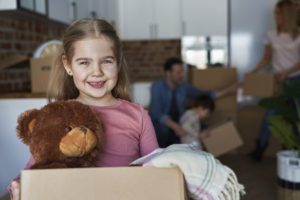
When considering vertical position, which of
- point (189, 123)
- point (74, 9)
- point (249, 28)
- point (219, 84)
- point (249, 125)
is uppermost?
point (74, 9)

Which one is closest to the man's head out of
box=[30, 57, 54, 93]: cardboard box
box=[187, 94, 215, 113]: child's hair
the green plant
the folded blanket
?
box=[187, 94, 215, 113]: child's hair

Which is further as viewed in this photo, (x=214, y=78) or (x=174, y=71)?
(x=214, y=78)

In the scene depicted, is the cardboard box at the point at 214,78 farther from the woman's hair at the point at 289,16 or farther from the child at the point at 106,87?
the child at the point at 106,87

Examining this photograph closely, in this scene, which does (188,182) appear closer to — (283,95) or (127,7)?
(283,95)

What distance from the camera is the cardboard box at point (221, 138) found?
10.2 feet

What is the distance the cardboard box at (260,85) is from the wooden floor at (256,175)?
64 centimetres

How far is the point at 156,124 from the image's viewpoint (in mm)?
3150

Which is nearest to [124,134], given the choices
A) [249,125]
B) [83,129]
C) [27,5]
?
[83,129]

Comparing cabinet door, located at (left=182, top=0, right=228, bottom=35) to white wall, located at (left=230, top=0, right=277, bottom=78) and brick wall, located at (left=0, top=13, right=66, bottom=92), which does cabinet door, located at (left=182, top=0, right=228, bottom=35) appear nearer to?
white wall, located at (left=230, top=0, right=277, bottom=78)

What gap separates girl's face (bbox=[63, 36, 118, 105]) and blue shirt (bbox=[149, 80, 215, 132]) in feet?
6.69

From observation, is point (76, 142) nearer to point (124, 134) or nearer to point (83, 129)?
point (83, 129)

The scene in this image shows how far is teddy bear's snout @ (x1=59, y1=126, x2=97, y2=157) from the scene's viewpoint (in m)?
0.83

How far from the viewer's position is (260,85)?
3387 mm

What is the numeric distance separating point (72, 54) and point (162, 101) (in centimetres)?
219
